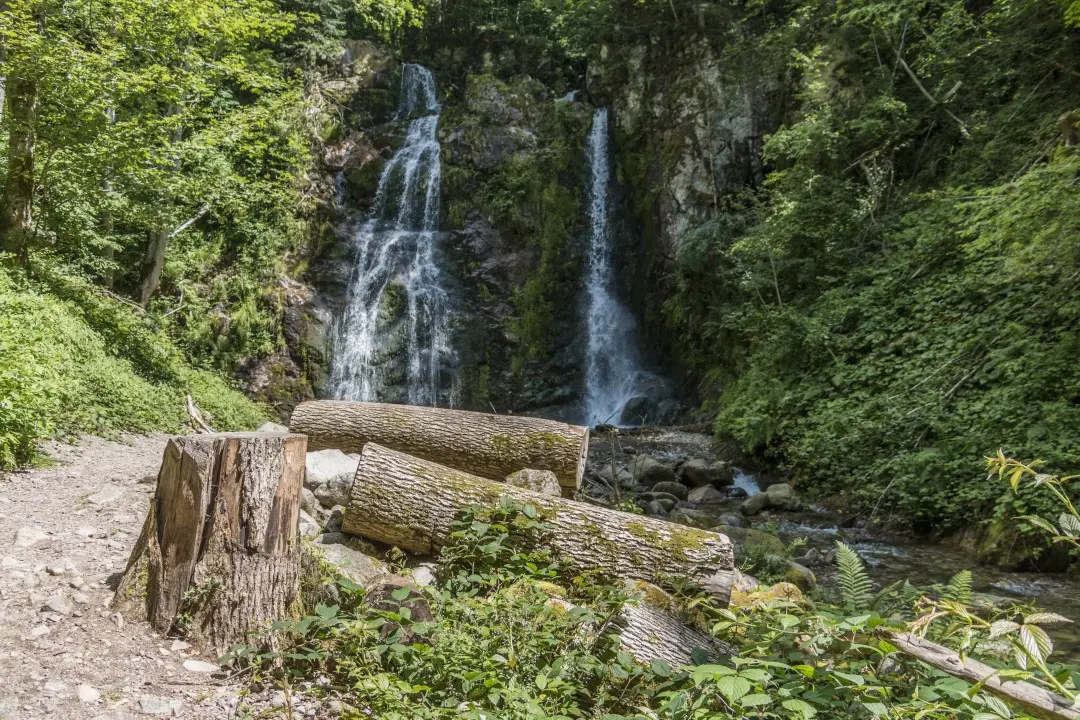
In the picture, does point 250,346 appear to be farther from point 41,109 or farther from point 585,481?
point 585,481

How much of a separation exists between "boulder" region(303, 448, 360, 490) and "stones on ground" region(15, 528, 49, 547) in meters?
1.84

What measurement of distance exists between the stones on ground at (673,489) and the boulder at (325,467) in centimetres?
509

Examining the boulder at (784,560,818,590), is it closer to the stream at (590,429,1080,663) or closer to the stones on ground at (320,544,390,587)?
the stream at (590,429,1080,663)

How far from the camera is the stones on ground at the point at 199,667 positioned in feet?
9.29

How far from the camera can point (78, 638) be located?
9.57ft

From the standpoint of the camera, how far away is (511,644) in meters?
2.76

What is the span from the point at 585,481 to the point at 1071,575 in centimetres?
535

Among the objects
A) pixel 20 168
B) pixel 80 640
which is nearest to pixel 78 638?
pixel 80 640

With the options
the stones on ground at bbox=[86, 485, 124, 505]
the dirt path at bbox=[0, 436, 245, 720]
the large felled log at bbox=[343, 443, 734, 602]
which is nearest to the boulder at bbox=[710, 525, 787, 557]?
the large felled log at bbox=[343, 443, 734, 602]

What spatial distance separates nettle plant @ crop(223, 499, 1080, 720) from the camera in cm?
200

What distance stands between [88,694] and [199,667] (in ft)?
1.36


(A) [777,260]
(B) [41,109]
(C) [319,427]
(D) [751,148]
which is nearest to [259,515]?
(C) [319,427]

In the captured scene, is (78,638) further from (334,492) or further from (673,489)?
(673,489)

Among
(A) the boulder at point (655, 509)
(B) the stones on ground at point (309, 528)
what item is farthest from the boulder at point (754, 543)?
(B) the stones on ground at point (309, 528)
